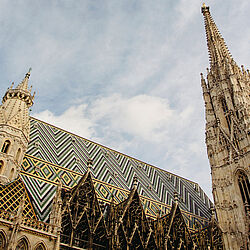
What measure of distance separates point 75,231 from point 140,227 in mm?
3938

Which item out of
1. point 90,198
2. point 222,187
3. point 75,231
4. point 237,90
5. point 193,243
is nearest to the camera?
point 75,231

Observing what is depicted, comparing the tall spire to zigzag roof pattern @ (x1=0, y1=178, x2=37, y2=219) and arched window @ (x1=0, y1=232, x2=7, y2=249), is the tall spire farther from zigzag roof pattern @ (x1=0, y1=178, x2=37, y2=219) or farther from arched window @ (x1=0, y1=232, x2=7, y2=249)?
arched window @ (x1=0, y1=232, x2=7, y2=249)

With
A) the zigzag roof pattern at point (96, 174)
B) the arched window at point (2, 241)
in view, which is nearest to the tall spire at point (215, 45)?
the zigzag roof pattern at point (96, 174)

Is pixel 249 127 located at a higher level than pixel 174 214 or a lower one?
higher

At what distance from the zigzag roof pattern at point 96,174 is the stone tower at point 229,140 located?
3.38 metres

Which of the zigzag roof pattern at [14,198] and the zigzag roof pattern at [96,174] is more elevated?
the zigzag roof pattern at [96,174]

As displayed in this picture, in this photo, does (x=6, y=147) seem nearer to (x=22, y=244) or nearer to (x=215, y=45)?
(x=22, y=244)

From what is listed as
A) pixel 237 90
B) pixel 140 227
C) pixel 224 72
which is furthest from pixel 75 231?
pixel 224 72

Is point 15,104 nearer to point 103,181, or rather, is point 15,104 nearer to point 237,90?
point 103,181

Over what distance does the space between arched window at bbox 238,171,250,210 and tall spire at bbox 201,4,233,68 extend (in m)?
12.4

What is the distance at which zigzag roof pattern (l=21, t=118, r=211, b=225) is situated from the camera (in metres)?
17.8

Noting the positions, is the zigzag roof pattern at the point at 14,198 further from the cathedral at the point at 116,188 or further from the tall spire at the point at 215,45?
the tall spire at the point at 215,45

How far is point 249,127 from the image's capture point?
2333cm

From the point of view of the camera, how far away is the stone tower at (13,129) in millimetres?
16209
